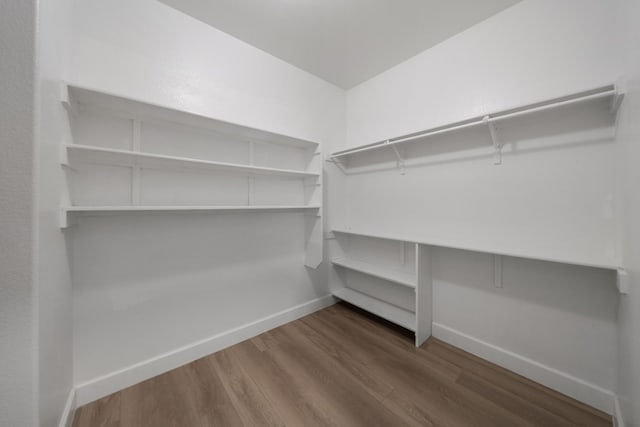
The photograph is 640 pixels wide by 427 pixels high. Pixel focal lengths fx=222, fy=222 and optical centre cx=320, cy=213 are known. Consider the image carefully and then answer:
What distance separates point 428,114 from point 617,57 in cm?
103

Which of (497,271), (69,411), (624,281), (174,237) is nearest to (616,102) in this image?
(624,281)

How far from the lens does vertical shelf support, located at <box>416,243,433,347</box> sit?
71.4 inches

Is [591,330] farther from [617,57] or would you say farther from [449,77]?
[449,77]

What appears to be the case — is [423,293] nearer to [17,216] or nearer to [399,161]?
[399,161]

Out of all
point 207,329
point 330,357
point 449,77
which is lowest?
point 330,357

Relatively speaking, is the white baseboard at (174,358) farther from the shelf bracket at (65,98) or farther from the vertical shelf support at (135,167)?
the shelf bracket at (65,98)

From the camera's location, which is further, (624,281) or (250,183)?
A: (250,183)

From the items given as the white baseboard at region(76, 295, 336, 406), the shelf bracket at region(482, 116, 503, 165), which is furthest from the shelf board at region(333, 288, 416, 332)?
the shelf bracket at region(482, 116, 503, 165)

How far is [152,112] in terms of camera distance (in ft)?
4.62

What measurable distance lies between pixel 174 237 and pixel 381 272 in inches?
70.9

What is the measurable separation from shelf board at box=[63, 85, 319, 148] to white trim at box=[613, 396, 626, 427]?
256 cm

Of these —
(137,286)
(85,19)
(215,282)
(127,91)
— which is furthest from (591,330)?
(85,19)

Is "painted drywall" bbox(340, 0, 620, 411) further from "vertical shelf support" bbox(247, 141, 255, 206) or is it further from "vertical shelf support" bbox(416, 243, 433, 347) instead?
"vertical shelf support" bbox(247, 141, 255, 206)

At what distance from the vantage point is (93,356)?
1.36 metres
